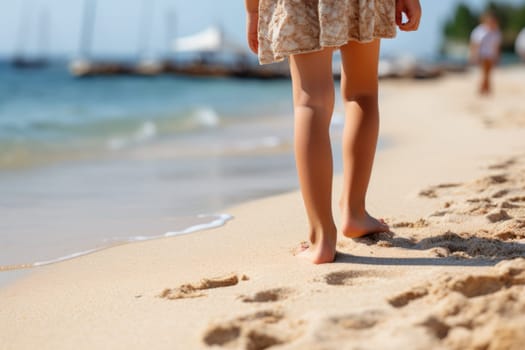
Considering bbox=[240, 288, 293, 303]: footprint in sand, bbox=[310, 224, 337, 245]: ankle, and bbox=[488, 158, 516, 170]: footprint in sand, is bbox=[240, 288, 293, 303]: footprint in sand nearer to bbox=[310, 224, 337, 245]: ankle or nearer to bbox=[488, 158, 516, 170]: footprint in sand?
bbox=[310, 224, 337, 245]: ankle

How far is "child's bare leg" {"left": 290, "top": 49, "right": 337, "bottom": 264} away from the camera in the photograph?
2.11m

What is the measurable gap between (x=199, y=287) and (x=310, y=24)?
879mm

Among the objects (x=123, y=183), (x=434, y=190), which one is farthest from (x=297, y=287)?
(x=123, y=183)

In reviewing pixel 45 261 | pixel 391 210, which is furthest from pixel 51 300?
pixel 391 210

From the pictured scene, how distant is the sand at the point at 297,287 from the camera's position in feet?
4.95

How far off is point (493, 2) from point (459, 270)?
97.6 m

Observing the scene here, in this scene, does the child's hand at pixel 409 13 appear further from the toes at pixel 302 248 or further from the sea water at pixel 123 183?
the sea water at pixel 123 183

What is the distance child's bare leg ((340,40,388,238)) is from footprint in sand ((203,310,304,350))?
2.79ft

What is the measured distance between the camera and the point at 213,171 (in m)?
4.95

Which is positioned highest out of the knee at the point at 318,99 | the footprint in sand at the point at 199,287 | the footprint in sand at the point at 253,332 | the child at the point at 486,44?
the knee at the point at 318,99

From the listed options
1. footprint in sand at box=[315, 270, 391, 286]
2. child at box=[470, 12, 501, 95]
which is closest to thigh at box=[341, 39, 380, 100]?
footprint in sand at box=[315, 270, 391, 286]

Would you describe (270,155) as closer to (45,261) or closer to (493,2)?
(45,261)

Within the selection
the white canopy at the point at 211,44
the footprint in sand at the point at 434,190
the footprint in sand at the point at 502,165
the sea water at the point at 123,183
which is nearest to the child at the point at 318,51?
the sea water at the point at 123,183

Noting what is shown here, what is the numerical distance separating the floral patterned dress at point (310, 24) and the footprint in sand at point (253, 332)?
86 cm
